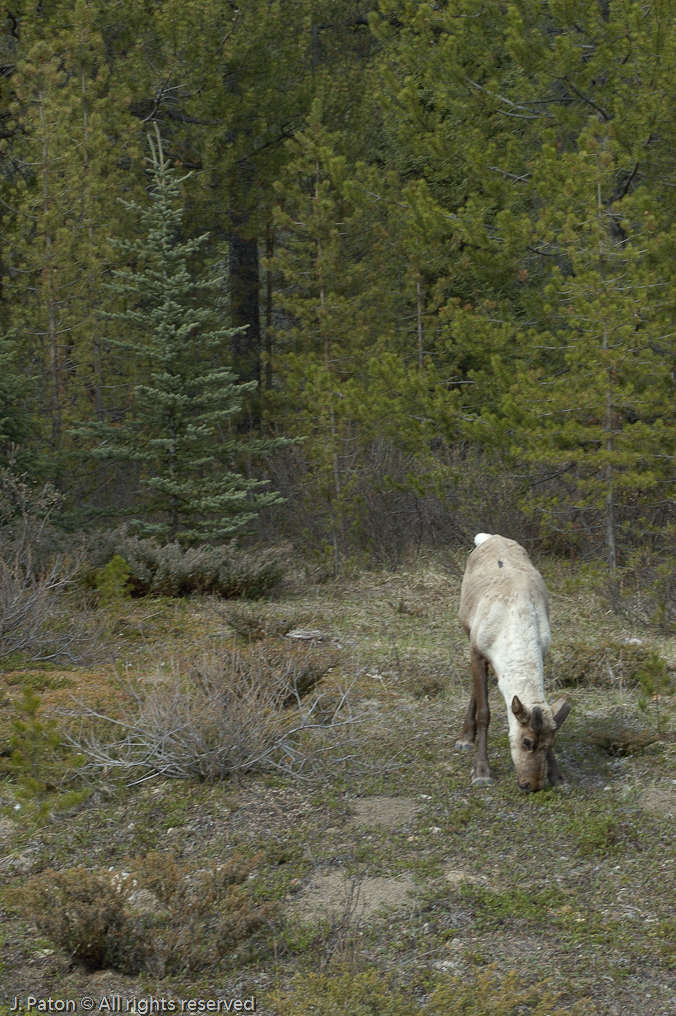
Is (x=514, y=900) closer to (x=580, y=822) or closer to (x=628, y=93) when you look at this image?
(x=580, y=822)

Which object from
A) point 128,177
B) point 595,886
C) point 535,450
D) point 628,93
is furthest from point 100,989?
point 128,177

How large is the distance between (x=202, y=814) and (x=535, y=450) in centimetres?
606

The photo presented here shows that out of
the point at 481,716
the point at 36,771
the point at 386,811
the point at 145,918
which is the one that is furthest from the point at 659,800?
the point at 36,771

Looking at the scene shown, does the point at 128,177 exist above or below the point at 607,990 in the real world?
above

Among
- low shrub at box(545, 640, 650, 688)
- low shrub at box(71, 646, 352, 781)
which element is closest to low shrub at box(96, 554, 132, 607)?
low shrub at box(71, 646, 352, 781)

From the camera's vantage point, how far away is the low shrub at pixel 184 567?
12125 mm

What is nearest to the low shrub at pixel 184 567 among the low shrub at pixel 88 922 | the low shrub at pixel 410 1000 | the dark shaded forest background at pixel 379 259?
the dark shaded forest background at pixel 379 259

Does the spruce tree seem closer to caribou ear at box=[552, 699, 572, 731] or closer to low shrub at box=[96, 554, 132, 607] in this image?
low shrub at box=[96, 554, 132, 607]

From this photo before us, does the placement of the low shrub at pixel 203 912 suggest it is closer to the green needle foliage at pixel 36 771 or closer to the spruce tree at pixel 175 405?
the green needle foliage at pixel 36 771

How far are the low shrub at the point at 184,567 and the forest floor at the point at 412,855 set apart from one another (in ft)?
10.6

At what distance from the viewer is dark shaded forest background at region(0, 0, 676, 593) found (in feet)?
36.2

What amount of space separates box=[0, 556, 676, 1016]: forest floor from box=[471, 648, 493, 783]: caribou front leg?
0.10 meters

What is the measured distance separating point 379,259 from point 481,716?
11366mm

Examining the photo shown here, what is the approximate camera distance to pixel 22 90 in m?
13.8
